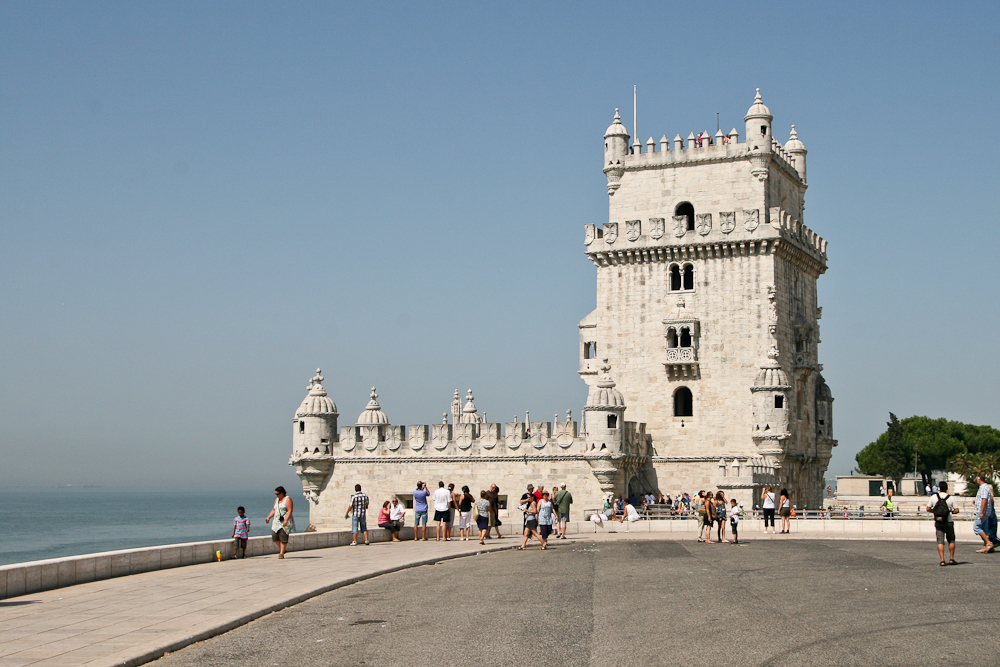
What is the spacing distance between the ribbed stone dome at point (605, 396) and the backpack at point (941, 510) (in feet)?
79.5

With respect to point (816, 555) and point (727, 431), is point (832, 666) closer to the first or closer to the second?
point (816, 555)

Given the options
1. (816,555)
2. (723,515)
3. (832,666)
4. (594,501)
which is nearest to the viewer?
(832,666)

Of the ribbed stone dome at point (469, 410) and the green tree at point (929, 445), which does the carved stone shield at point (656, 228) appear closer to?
the ribbed stone dome at point (469, 410)

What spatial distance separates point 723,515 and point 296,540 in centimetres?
1187

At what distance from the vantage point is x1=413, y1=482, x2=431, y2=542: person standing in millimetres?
30891

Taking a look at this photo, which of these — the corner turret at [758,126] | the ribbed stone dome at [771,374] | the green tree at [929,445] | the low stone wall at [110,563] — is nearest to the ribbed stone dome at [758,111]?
the corner turret at [758,126]

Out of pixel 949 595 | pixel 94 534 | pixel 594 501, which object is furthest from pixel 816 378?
pixel 94 534

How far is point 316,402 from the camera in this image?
51.9m

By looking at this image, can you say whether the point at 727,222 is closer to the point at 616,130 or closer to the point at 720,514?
the point at 616,130

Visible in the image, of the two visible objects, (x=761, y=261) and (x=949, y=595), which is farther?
(x=761, y=261)

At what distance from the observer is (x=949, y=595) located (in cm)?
1698

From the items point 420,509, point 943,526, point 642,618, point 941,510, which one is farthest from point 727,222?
point 642,618

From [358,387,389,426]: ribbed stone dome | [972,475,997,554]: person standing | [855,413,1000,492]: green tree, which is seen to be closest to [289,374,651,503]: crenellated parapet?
[358,387,389,426]: ribbed stone dome

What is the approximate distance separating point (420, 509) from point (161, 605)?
1533cm
